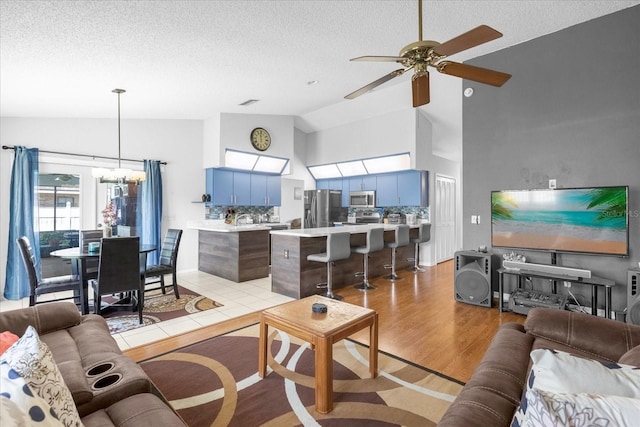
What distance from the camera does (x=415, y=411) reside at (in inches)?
75.5

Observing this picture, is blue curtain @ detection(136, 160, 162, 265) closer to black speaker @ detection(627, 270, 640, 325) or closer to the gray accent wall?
the gray accent wall

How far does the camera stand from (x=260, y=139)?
21.4 feet

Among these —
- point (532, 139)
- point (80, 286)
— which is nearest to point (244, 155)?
point (80, 286)

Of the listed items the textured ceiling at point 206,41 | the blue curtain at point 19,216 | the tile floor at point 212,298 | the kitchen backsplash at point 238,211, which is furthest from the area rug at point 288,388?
the kitchen backsplash at point 238,211

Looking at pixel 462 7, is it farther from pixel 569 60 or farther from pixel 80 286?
pixel 80 286

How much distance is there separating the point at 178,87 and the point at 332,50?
7.11 feet

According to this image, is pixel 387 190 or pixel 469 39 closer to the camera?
pixel 469 39

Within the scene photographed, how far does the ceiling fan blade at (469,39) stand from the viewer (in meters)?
1.81

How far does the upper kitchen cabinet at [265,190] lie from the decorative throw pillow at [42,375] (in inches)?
226

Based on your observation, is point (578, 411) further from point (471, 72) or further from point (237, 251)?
point (237, 251)

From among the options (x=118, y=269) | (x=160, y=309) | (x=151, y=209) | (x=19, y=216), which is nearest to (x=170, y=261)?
(x=160, y=309)

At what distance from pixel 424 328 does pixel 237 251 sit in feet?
10.6

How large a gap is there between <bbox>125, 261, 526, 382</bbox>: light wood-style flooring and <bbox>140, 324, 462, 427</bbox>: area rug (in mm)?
195

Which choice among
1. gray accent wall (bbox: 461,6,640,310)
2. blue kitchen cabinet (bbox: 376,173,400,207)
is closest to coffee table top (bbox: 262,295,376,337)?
gray accent wall (bbox: 461,6,640,310)
